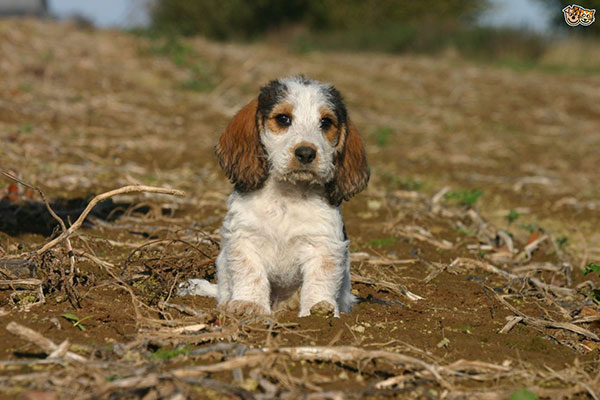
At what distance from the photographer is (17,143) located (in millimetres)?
10133

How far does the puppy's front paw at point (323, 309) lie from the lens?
4426 millimetres

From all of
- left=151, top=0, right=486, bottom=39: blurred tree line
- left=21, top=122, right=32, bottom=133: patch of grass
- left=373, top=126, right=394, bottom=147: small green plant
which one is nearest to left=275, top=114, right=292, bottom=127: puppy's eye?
left=21, top=122, right=32, bottom=133: patch of grass

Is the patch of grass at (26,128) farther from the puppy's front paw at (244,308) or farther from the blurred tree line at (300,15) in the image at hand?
the blurred tree line at (300,15)

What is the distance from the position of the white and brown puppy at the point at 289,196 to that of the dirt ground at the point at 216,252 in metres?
0.34

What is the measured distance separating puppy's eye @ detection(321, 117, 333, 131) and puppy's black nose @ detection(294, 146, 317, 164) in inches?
20.8

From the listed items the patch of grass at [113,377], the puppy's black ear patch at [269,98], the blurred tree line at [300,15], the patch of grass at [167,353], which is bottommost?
the patch of grass at [167,353]

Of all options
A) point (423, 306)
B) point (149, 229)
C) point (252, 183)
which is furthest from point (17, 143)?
point (423, 306)

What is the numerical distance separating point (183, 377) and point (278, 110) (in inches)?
90.6

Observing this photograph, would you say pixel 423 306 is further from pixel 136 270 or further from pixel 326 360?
pixel 136 270

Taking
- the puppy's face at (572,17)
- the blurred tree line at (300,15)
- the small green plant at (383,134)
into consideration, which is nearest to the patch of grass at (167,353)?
the puppy's face at (572,17)

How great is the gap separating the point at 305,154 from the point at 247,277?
3.17 feet

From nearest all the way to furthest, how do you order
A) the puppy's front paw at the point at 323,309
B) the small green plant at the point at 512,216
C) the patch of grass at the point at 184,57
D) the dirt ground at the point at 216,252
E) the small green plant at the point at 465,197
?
the dirt ground at the point at 216,252
the puppy's front paw at the point at 323,309
the small green plant at the point at 465,197
the small green plant at the point at 512,216
the patch of grass at the point at 184,57

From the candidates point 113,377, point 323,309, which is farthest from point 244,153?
point 113,377

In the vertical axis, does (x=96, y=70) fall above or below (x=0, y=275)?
above
